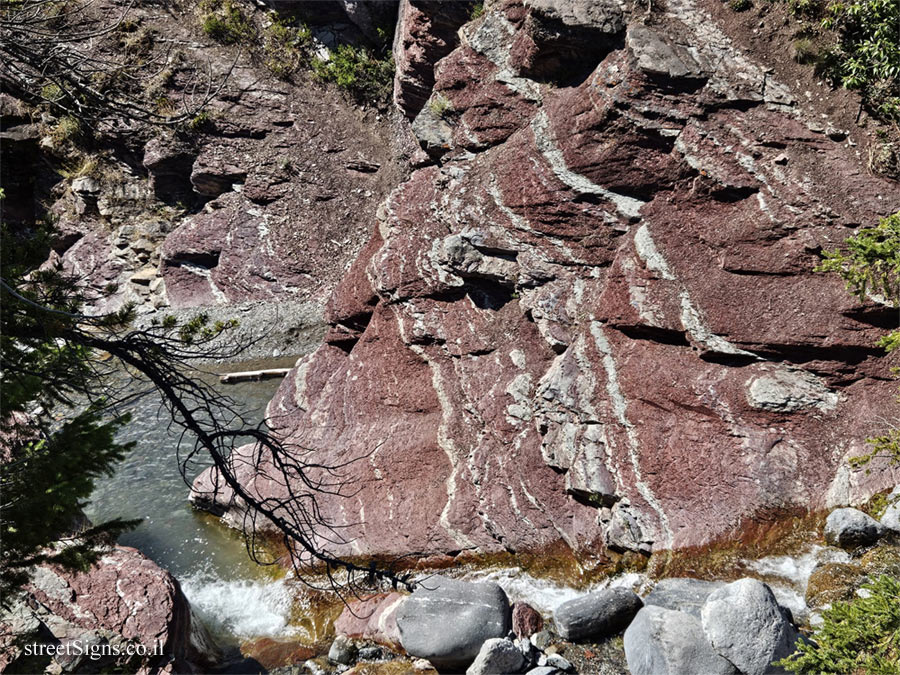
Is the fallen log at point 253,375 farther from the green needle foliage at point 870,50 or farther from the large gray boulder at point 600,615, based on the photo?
the green needle foliage at point 870,50

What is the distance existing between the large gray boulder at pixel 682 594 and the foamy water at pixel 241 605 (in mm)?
5353

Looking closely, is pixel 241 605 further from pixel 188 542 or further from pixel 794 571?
pixel 794 571

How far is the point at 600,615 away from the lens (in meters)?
7.78

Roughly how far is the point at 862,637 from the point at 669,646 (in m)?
2.01

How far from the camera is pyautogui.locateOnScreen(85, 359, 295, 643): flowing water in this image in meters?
10.1

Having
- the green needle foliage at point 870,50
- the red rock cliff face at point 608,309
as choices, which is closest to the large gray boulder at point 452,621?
the red rock cliff face at point 608,309

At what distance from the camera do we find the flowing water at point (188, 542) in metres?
10.1

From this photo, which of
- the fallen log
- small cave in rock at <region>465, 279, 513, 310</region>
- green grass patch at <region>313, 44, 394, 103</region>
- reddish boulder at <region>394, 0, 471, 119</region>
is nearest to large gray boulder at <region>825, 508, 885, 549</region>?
small cave in rock at <region>465, 279, 513, 310</region>

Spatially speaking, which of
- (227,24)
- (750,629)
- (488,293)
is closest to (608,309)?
(488,293)

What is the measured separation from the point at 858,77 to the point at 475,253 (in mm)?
5862

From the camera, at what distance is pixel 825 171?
27.4 feet

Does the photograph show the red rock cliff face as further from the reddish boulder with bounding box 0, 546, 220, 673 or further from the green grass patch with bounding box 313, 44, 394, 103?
the green grass patch with bounding box 313, 44, 394, 103

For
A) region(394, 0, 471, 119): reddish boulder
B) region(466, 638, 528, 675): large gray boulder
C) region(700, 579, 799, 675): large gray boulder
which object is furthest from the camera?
region(394, 0, 471, 119): reddish boulder

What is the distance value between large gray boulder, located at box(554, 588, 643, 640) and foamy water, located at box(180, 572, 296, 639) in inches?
169
